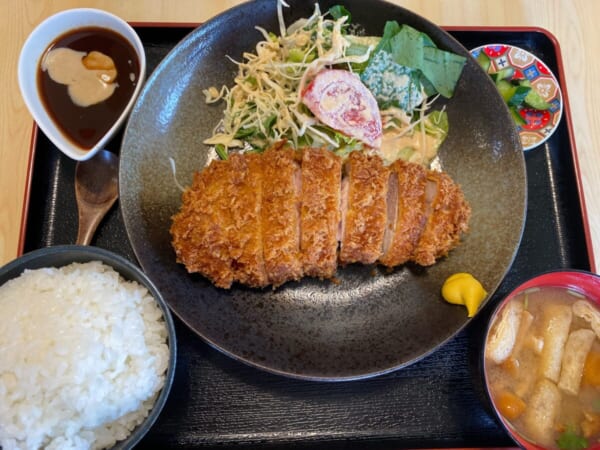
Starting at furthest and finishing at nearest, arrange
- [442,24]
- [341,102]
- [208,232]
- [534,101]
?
[442,24]
[534,101]
[341,102]
[208,232]

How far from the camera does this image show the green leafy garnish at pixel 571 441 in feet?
6.06

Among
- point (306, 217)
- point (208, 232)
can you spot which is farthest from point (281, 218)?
point (208, 232)

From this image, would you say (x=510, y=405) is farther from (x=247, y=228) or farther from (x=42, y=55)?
(x=42, y=55)

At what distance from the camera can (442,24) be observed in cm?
274

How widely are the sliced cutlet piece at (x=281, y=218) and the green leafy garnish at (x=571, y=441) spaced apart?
48.8 inches

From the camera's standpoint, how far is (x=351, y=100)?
2.34m

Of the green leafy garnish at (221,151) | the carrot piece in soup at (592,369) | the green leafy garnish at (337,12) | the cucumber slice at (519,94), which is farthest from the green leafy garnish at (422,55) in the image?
the carrot piece in soup at (592,369)

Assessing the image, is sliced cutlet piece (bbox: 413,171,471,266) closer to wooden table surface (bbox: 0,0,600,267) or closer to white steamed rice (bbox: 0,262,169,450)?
wooden table surface (bbox: 0,0,600,267)

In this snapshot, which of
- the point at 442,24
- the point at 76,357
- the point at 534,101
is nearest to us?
the point at 76,357

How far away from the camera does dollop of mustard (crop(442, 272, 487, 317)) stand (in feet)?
6.67

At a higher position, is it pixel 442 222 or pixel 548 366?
pixel 442 222

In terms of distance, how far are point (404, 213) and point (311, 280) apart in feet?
1.78

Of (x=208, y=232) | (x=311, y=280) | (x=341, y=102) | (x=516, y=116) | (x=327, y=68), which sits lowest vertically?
(x=311, y=280)

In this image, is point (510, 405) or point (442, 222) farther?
point (442, 222)
